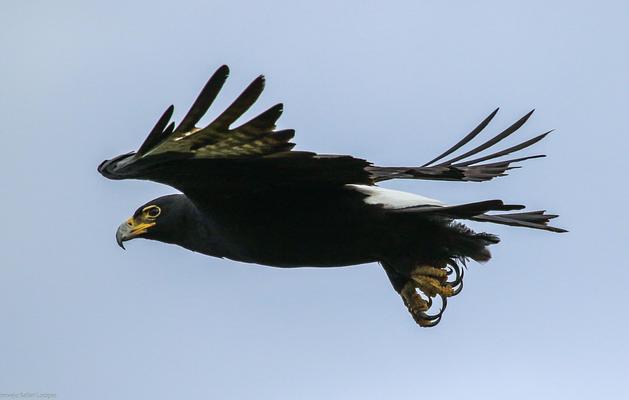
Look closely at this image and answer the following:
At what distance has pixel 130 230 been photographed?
1032 centimetres

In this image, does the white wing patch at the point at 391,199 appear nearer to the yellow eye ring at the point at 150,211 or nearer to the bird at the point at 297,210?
the bird at the point at 297,210

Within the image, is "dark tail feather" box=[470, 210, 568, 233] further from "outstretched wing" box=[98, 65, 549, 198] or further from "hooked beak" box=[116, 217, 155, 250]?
"hooked beak" box=[116, 217, 155, 250]

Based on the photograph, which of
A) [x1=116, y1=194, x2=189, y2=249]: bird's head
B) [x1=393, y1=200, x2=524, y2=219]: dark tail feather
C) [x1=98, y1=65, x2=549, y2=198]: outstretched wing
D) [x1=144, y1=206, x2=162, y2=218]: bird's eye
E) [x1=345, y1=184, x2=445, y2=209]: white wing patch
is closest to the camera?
[x1=98, y1=65, x2=549, y2=198]: outstretched wing

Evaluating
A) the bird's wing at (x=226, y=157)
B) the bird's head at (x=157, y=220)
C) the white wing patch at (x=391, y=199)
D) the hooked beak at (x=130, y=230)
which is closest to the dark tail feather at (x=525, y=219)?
the white wing patch at (x=391, y=199)

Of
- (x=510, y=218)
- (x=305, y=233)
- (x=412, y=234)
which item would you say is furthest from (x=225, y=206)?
(x=510, y=218)

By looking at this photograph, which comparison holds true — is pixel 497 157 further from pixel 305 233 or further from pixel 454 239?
pixel 305 233

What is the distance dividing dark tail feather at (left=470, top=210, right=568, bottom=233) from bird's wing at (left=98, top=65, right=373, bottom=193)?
2.88ft

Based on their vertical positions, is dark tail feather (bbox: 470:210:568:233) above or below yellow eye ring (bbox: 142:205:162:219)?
Result: below

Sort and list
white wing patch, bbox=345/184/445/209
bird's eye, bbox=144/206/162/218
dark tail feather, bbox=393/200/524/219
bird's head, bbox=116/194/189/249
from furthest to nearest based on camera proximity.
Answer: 1. bird's eye, bbox=144/206/162/218
2. bird's head, bbox=116/194/189/249
3. white wing patch, bbox=345/184/445/209
4. dark tail feather, bbox=393/200/524/219

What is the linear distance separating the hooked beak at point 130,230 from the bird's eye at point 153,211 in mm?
76

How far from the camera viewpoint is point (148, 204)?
1026 cm

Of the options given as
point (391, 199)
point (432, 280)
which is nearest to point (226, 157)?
point (391, 199)

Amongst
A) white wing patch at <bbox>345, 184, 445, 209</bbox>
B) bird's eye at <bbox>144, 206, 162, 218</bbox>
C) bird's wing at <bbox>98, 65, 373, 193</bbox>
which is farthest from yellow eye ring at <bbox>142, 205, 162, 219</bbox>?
white wing patch at <bbox>345, 184, 445, 209</bbox>

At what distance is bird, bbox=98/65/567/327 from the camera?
8695 millimetres
